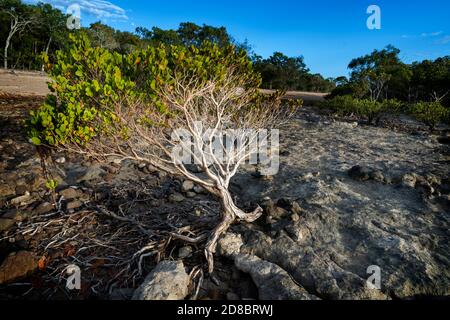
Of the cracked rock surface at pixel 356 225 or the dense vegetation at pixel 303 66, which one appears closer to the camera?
the cracked rock surface at pixel 356 225

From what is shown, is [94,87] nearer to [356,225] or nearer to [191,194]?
[191,194]

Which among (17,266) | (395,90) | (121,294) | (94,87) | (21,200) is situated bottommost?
(121,294)

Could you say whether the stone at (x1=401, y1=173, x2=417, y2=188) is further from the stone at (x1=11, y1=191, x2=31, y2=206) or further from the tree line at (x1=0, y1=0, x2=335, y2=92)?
the tree line at (x1=0, y1=0, x2=335, y2=92)

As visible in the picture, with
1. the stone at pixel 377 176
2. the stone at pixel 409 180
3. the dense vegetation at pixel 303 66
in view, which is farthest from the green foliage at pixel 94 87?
the stone at pixel 409 180

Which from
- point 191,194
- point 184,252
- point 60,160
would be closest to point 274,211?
point 184,252

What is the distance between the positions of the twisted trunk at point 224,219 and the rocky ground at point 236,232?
231 mm

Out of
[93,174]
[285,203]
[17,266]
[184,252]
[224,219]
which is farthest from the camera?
[93,174]

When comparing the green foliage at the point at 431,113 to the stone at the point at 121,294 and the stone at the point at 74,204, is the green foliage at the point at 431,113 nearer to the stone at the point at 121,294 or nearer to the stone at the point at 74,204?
the stone at the point at 121,294

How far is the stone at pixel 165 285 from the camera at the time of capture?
4.20 metres

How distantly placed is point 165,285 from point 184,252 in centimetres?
132

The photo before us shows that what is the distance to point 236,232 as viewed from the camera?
6.15 m
